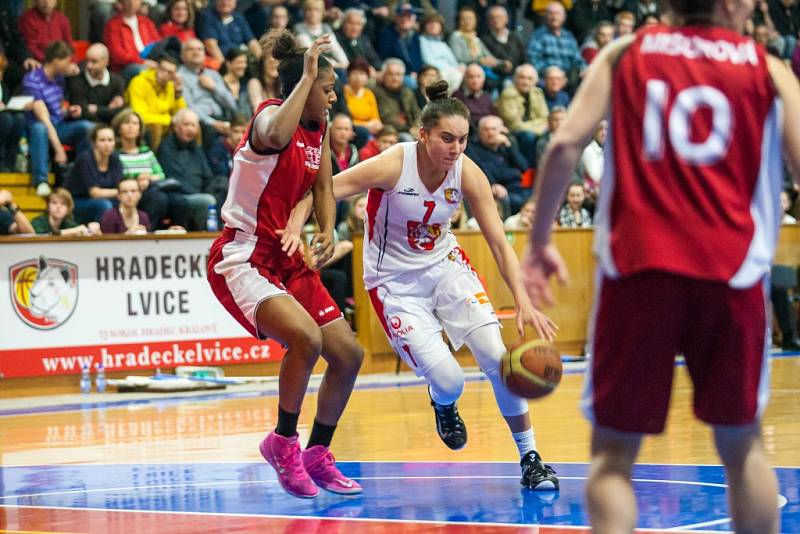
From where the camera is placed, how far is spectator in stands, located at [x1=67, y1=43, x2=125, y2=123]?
44.3ft

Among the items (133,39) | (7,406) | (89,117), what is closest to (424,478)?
(7,406)

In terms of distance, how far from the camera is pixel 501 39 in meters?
18.0

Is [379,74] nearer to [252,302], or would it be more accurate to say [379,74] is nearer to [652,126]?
[252,302]

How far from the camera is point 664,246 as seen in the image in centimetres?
325

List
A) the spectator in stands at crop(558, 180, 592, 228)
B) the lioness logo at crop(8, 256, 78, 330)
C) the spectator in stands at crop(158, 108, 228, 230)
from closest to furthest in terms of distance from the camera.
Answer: the lioness logo at crop(8, 256, 78, 330) → the spectator in stands at crop(158, 108, 228, 230) → the spectator in stands at crop(558, 180, 592, 228)

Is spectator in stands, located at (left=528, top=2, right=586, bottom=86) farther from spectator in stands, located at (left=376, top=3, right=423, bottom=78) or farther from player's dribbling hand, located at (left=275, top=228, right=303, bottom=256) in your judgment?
player's dribbling hand, located at (left=275, top=228, right=303, bottom=256)

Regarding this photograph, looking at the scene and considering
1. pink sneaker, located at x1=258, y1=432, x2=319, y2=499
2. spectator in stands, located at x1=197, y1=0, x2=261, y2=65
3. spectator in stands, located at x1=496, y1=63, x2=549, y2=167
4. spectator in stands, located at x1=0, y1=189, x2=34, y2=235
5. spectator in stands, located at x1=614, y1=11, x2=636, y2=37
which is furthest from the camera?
spectator in stands, located at x1=614, y1=11, x2=636, y2=37

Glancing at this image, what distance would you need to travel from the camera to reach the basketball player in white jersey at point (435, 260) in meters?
6.47

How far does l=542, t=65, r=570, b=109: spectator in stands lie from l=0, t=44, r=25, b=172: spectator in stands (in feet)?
22.6

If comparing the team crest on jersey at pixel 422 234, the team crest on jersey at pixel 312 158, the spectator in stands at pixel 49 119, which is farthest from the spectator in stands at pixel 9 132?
the team crest on jersey at pixel 312 158

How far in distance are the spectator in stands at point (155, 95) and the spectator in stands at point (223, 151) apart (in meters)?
0.53

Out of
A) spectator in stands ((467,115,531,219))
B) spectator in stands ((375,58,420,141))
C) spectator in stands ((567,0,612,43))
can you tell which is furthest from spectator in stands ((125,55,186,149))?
spectator in stands ((567,0,612,43))

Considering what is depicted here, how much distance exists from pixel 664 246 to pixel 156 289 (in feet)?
31.3

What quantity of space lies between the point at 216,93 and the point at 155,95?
29.7 inches
